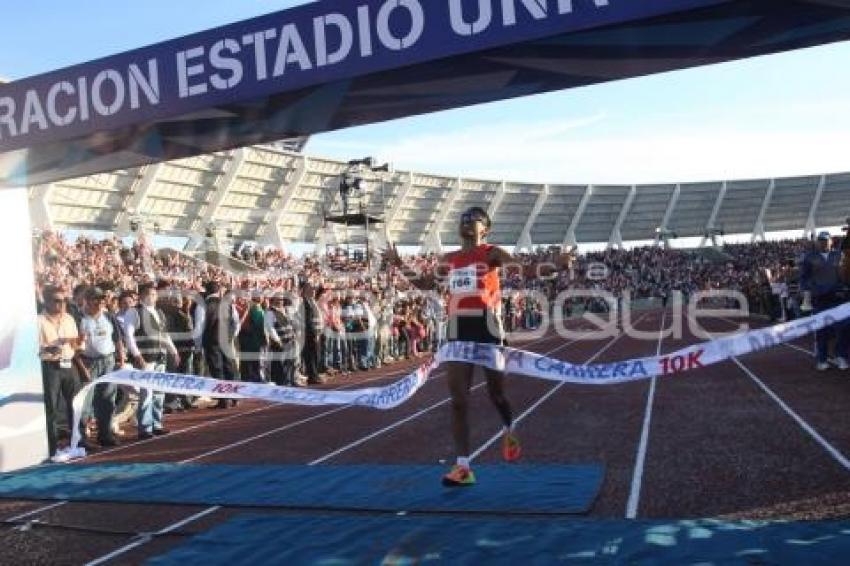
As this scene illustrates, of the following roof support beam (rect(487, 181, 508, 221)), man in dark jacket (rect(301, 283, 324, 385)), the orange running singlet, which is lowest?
man in dark jacket (rect(301, 283, 324, 385))

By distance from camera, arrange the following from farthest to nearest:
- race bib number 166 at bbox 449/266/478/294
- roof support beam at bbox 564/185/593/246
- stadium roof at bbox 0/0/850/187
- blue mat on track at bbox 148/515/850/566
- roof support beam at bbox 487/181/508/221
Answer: roof support beam at bbox 564/185/593/246 < roof support beam at bbox 487/181/508/221 < race bib number 166 at bbox 449/266/478/294 < stadium roof at bbox 0/0/850/187 < blue mat on track at bbox 148/515/850/566

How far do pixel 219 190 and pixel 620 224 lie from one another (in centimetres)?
4293

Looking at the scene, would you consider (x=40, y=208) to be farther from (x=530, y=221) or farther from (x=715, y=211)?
(x=715, y=211)

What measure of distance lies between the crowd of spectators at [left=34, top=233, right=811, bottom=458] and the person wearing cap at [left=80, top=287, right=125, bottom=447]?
0.02 m

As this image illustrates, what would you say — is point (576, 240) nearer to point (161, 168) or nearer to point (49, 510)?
point (161, 168)

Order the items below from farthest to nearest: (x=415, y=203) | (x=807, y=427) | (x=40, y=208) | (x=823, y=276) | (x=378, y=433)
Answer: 1. (x=415, y=203)
2. (x=40, y=208)
3. (x=823, y=276)
4. (x=378, y=433)
5. (x=807, y=427)

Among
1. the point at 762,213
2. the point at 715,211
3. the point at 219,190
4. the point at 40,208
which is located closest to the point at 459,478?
the point at 40,208

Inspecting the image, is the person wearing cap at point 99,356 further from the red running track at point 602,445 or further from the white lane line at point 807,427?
the white lane line at point 807,427

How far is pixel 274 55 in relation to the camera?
266 inches

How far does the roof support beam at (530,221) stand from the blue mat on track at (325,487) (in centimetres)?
6350

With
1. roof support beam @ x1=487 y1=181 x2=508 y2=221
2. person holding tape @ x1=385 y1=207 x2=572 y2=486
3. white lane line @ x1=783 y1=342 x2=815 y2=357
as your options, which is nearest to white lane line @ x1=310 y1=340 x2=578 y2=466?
person holding tape @ x1=385 y1=207 x2=572 y2=486

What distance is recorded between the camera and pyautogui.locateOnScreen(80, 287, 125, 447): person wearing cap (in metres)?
9.84

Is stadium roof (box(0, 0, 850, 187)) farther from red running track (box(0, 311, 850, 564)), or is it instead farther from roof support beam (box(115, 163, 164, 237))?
roof support beam (box(115, 163, 164, 237))

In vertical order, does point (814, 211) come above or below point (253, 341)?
above
